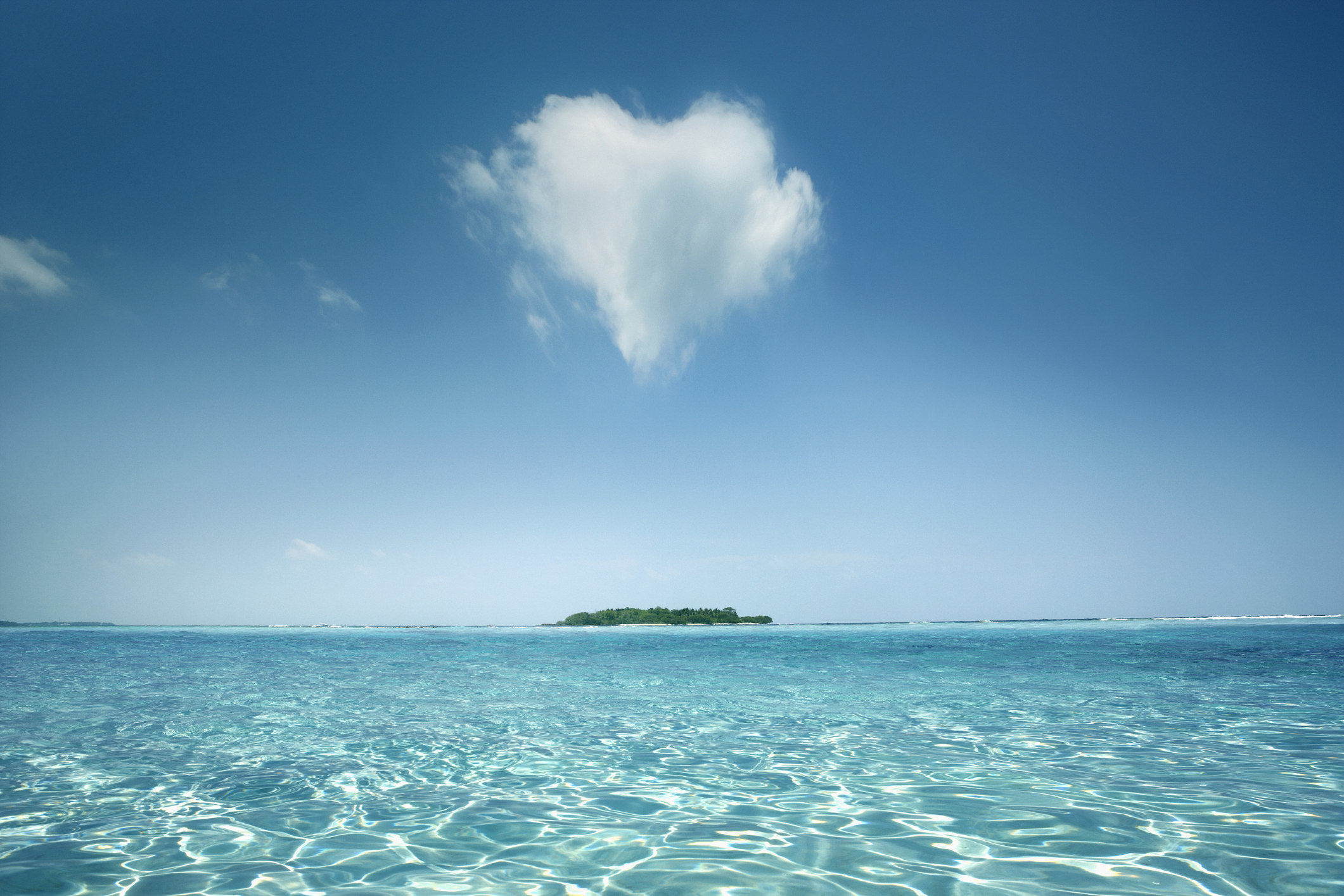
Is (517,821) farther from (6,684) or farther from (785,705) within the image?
(6,684)

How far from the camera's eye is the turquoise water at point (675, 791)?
481 cm

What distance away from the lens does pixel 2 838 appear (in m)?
5.43

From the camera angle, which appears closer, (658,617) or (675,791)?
(675,791)

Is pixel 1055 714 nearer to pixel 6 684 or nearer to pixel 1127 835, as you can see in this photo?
pixel 1127 835

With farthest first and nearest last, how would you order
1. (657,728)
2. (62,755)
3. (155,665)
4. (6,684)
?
(155,665), (6,684), (657,728), (62,755)

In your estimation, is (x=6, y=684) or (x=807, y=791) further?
(x=6, y=684)

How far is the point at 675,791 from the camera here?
275 inches

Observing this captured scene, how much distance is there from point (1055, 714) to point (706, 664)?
15498 millimetres

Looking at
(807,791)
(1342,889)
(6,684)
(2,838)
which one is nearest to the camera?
(1342,889)

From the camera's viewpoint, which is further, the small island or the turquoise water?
the small island

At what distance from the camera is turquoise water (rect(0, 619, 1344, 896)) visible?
15.8 feet

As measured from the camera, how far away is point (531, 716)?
12.2 metres

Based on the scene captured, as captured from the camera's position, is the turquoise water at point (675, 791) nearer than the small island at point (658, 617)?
Yes

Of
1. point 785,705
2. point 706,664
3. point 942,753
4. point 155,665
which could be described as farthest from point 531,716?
point 155,665
